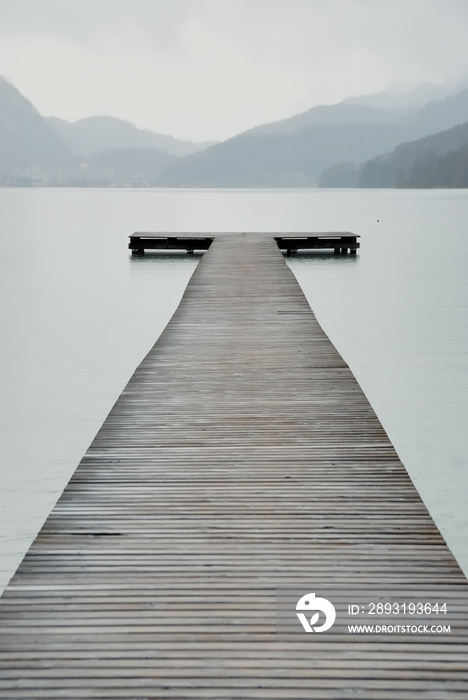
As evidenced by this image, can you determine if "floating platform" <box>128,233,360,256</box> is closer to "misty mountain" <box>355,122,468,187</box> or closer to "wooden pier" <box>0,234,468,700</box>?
"wooden pier" <box>0,234,468,700</box>

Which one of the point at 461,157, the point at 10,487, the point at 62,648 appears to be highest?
the point at 461,157

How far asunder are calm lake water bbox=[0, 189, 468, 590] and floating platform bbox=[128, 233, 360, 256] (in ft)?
1.36

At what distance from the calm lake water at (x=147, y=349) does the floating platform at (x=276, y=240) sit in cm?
41

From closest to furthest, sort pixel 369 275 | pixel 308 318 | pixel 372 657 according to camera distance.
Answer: pixel 372 657
pixel 308 318
pixel 369 275

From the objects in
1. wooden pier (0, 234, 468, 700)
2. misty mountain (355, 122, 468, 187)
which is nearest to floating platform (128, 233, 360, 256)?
wooden pier (0, 234, 468, 700)

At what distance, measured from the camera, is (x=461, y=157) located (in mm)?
139375

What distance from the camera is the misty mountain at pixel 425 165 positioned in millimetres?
143625

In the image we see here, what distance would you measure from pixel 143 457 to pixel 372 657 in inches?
A: 79.5

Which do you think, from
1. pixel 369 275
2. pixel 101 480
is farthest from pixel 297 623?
pixel 369 275

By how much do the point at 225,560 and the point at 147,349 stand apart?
27.0ft

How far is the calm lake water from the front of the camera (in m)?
6.09

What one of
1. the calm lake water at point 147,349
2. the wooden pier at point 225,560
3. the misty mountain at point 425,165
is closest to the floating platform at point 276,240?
the calm lake water at point 147,349

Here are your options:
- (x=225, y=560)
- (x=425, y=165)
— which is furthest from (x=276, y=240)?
(x=425, y=165)

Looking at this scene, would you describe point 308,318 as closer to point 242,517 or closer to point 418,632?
point 242,517
